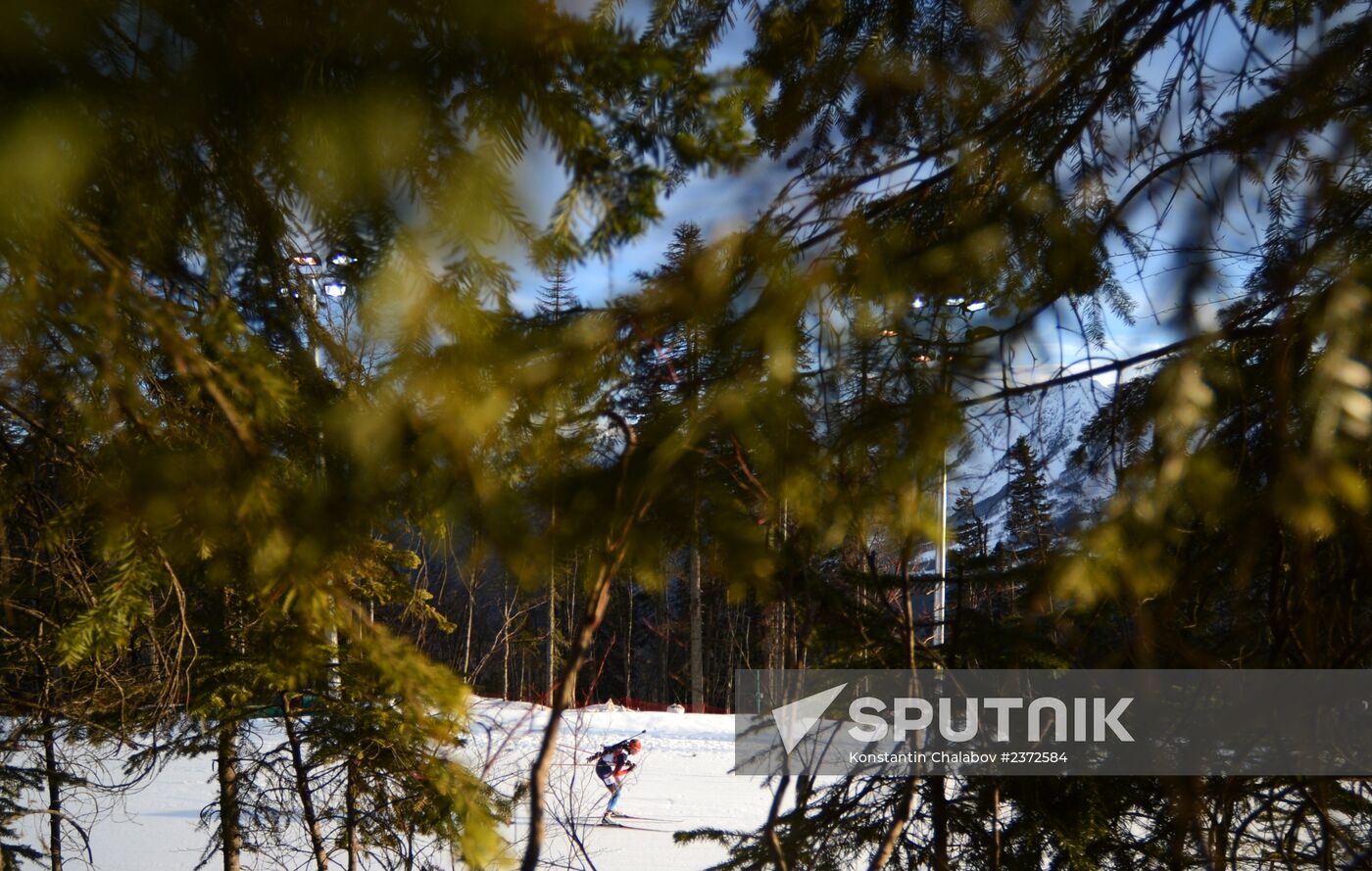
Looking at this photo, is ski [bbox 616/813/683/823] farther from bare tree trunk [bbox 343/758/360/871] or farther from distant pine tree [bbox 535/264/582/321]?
distant pine tree [bbox 535/264/582/321]

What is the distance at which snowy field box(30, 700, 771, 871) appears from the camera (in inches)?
195

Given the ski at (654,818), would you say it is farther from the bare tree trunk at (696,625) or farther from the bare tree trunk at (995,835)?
the bare tree trunk at (995,835)

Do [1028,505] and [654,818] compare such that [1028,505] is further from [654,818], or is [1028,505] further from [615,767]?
[654,818]

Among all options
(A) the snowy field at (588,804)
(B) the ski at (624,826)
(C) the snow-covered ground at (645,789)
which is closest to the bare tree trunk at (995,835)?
(C) the snow-covered ground at (645,789)

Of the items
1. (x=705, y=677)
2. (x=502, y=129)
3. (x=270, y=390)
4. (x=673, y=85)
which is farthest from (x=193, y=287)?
(x=705, y=677)

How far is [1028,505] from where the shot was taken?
1946mm

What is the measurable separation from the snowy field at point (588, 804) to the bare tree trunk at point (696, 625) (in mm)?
513

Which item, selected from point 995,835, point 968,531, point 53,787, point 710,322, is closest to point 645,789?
point 53,787

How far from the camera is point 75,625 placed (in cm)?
127

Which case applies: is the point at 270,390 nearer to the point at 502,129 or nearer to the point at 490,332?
the point at 490,332

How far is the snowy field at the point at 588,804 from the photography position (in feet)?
16.3

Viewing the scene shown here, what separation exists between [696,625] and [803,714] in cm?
360

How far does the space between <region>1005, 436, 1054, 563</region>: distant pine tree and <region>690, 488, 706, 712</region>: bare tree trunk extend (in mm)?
600

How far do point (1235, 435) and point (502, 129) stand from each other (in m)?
1.42
